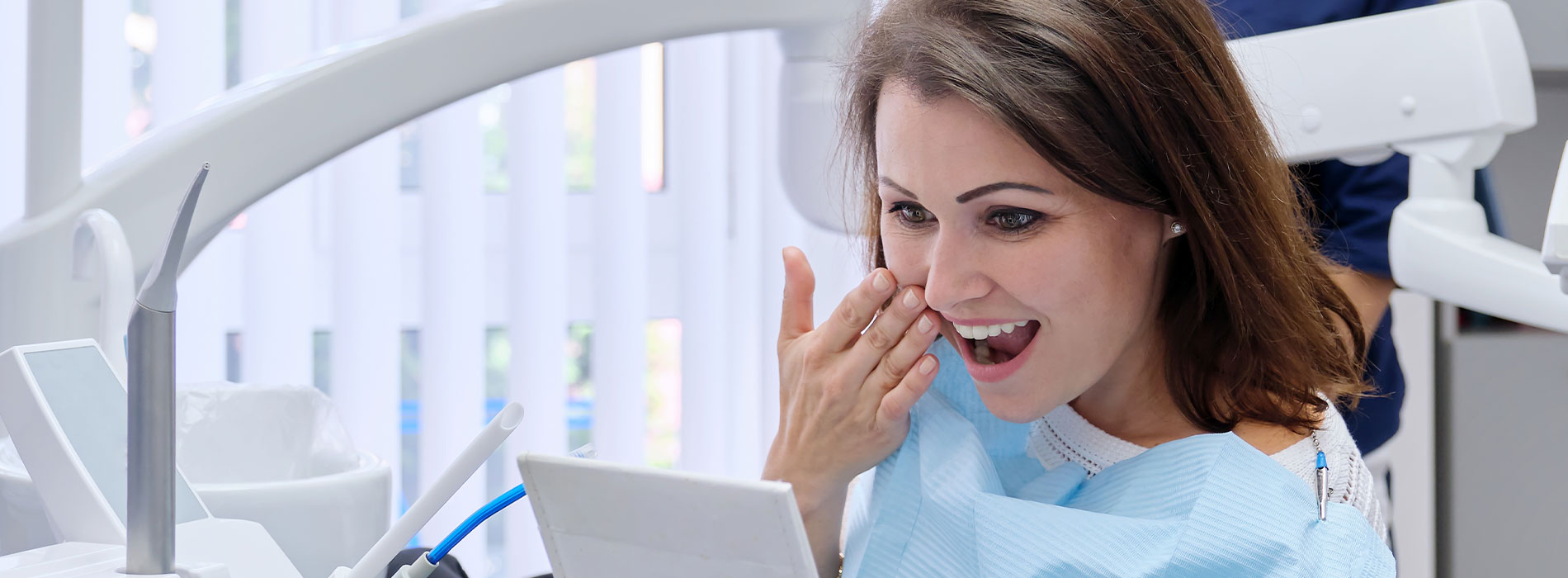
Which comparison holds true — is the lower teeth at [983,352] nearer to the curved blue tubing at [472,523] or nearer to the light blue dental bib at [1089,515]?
the light blue dental bib at [1089,515]

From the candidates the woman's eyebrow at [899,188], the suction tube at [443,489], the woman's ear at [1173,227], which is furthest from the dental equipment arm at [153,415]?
the woman's ear at [1173,227]

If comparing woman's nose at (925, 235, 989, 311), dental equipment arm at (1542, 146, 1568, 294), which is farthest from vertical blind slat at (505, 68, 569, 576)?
dental equipment arm at (1542, 146, 1568, 294)

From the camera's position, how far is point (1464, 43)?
0.69 m

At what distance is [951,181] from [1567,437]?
4.69 ft

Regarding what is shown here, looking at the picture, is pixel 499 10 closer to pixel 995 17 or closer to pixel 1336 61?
pixel 995 17

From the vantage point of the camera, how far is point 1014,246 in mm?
Answer: 671

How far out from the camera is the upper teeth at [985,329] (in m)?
0.70

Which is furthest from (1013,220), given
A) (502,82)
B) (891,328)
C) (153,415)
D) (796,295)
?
(153,415)

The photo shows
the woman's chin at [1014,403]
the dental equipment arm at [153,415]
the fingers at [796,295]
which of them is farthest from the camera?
the fingers at [796,295]

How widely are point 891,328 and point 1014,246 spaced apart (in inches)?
4.7

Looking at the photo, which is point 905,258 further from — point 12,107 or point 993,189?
point 12,107

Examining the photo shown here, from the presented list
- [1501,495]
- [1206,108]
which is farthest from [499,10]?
[1501,495]

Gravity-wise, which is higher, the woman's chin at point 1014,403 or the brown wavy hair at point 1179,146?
the brown wavy hair at point 1179,146

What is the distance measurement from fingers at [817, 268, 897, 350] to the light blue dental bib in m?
0.08
